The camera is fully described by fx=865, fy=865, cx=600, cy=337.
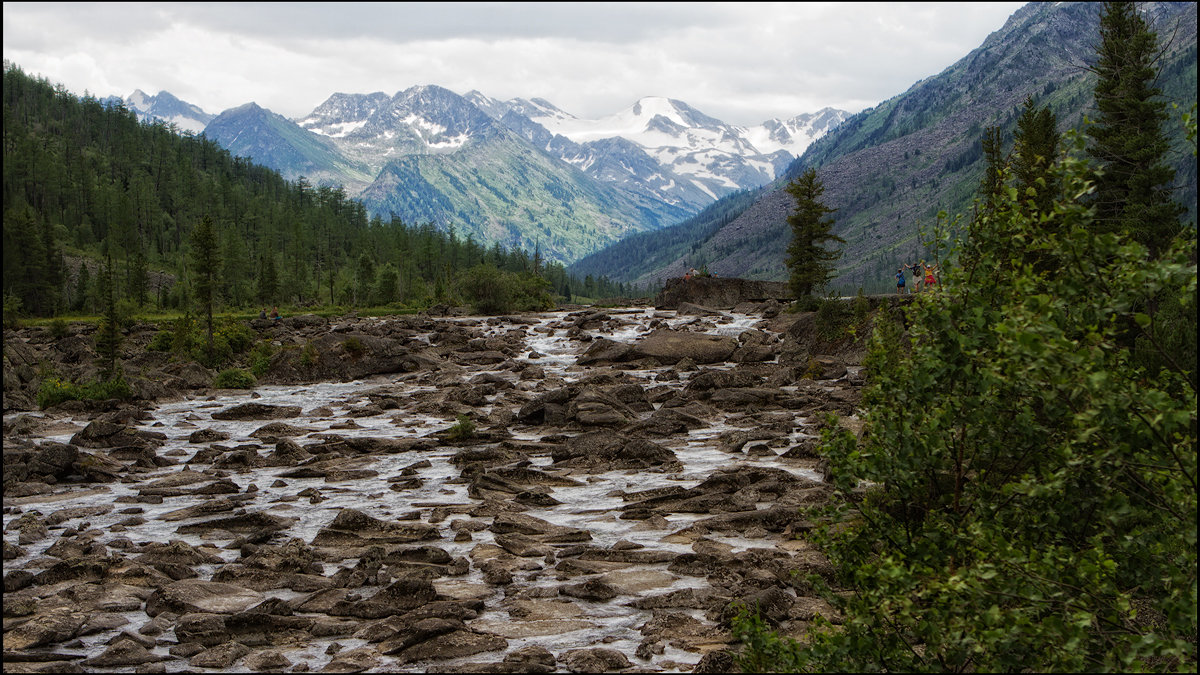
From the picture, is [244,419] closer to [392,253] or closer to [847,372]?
[847,372]

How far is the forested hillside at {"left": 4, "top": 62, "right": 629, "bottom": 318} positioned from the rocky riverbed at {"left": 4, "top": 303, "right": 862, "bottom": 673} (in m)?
64.6

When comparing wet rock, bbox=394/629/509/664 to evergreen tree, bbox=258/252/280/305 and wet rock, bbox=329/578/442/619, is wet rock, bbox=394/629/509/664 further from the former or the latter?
evergreen tree, bbox=258/252/280/305

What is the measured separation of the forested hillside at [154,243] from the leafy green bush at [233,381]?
47.1m

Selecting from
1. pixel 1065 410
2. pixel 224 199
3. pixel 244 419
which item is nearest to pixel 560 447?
pixel 244 419

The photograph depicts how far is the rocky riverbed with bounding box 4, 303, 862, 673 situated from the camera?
49.9ft

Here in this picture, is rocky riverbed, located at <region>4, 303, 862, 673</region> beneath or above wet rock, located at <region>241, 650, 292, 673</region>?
above

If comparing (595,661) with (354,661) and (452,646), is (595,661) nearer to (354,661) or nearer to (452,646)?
(452,646)

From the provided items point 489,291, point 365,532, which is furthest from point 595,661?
point 489,291

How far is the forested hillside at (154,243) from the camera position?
353 ft

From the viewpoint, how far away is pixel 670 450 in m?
32.0

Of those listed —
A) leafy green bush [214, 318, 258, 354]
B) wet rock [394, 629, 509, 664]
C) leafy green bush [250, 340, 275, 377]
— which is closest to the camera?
wet rock [394, 629, 509, 664]

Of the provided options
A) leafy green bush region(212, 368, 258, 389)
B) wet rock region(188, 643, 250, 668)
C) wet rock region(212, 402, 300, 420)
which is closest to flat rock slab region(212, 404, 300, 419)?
wet rock region(212, 402, 300, 420)

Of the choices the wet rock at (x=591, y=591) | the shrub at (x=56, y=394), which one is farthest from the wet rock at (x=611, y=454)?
the shrub at (x=56, y=394)

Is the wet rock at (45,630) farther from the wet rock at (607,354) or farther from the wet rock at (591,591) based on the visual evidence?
the wet rock at (607,354)
